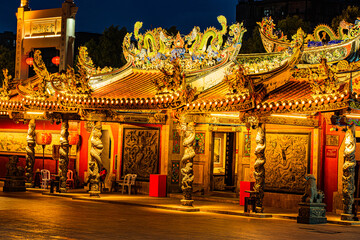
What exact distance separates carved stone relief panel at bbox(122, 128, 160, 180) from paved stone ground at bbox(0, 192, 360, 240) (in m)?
4.77

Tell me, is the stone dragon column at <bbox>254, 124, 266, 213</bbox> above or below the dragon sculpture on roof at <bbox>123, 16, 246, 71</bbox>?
below

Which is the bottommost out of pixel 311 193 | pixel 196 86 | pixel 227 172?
pixel 311 193

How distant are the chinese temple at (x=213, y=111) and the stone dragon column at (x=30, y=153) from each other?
0.17 ft

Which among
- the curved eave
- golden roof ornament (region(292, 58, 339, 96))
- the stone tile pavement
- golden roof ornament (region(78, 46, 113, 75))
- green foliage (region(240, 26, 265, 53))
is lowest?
the stone tile pavement

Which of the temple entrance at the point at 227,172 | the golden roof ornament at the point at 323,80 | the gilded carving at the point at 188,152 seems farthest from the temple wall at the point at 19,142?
the golden roof ornament at the point at 323,80

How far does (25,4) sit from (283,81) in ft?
53.6

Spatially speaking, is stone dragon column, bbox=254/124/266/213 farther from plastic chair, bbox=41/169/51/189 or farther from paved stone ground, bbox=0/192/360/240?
plastic chair, bbox=41/169/51/189

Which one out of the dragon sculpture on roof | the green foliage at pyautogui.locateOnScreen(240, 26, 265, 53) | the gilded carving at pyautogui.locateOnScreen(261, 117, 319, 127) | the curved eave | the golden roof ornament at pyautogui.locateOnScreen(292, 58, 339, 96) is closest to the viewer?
the curved eave

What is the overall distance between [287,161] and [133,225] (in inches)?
279

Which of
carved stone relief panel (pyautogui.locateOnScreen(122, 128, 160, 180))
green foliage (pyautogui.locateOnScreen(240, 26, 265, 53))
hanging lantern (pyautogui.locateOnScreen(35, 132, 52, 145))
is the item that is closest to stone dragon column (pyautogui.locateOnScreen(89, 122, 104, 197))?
carved stone relief panel (pyautogui.locateOnScreen(122, 128, 160, 180))

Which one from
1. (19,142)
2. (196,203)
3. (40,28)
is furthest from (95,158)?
(40,28)

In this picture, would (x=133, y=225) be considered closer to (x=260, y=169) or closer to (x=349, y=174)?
(x=260, y=169)

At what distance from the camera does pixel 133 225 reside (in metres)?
14.3

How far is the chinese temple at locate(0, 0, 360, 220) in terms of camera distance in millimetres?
16656
